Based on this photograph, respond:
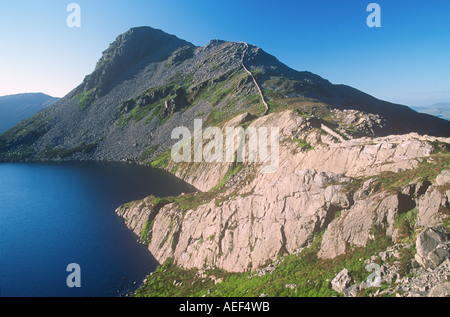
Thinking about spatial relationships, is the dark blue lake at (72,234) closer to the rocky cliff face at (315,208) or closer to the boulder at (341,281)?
the rocky cliff face at (315,208)

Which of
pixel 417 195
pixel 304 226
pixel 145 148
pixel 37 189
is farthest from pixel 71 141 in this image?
pixel 417 195

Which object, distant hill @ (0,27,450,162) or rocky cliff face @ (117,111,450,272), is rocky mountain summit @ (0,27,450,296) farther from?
distant hill @ (0,27,450,162)

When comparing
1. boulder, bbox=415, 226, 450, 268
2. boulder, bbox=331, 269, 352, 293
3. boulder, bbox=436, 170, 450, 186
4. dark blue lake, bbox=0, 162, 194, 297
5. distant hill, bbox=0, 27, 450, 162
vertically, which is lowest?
dark blue lake, bbox=0, 162, 194, 297

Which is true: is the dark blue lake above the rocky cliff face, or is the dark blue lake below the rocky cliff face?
below

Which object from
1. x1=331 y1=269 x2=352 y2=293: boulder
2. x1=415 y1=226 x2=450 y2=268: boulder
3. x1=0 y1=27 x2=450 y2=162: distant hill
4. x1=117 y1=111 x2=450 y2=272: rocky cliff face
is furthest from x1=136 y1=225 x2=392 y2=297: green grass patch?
x1=0 y1=27 x2=450 y2=162: distant hill

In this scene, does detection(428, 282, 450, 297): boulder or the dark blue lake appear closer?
detection(428, 282, 450, 297): boulder

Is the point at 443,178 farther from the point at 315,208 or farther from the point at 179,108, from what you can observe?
the point at 179,108

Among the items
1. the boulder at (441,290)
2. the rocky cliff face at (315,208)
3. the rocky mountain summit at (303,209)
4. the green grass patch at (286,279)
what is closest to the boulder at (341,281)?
the rocky mountain summit at (303,209)
